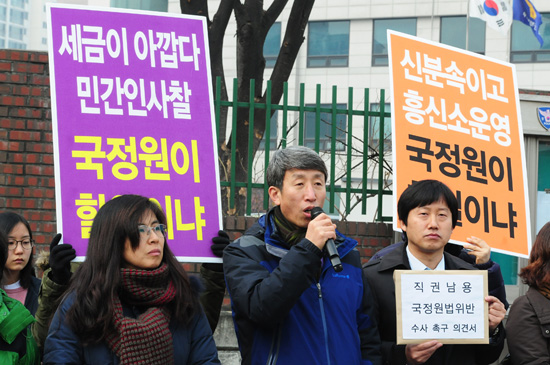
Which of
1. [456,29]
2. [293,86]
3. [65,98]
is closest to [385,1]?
[456,29]

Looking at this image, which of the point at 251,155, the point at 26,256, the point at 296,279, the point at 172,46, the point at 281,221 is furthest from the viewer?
the point at 251,155

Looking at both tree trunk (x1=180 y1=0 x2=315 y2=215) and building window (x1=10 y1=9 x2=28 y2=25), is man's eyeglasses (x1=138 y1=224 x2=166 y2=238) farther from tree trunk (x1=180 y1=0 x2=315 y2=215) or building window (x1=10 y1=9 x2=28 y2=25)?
building window (x1=10 y1=9 x2=28 y2=25)

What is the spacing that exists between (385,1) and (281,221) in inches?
1098

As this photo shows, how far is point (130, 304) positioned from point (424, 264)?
1.48 meters

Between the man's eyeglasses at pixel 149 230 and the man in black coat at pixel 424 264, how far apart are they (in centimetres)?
108

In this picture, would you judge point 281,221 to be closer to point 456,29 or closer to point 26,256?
point 26,256

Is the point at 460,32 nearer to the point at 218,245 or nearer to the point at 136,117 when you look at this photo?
the point at 136,117

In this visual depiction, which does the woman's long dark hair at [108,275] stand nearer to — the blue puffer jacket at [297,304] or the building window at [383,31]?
the blue puffer jacket at [297,304]

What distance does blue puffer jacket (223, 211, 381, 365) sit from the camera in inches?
126

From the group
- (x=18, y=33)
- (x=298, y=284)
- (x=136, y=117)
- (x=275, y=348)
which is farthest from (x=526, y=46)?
(x=18, y=33)

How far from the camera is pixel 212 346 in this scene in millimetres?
3367

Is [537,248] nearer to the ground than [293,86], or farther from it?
nearer to the ground

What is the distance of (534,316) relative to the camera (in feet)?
13.8

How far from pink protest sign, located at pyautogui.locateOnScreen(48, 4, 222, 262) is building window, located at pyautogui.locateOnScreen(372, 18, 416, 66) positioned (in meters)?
25.8
